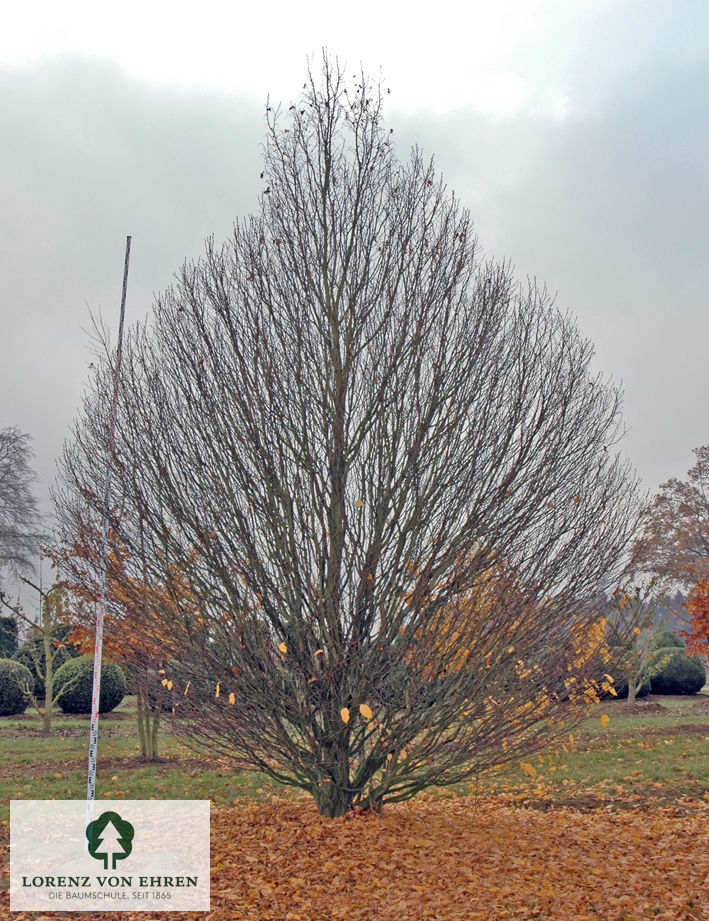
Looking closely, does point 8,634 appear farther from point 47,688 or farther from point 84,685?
point 47,688

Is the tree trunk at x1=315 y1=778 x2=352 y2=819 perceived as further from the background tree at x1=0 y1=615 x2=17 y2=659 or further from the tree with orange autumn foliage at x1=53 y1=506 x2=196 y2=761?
the background tree at x1=0 y1=615 x2=17 y2=659

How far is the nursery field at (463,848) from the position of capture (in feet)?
16.8

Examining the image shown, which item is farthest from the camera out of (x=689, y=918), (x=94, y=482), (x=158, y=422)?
(x=94, y=482)

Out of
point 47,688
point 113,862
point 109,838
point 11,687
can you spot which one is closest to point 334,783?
point 113,862

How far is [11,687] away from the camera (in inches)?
698

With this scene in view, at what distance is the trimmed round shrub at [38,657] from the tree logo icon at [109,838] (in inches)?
505

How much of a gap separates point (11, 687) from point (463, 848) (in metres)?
15.1

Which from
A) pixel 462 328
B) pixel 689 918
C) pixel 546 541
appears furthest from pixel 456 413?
pixel 689 918

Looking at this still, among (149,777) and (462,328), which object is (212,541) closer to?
(462,328)

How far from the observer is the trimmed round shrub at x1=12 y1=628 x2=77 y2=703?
1956cm

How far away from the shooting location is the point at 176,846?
6.47 meters

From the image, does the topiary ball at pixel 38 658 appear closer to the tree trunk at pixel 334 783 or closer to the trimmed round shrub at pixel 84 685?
the trimmed round shrub at pixel 84 685

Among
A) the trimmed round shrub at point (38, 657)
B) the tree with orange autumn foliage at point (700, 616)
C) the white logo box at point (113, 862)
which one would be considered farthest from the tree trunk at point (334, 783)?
the trimmed round shrub at point (38, 657)

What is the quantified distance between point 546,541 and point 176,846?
4.24 m
